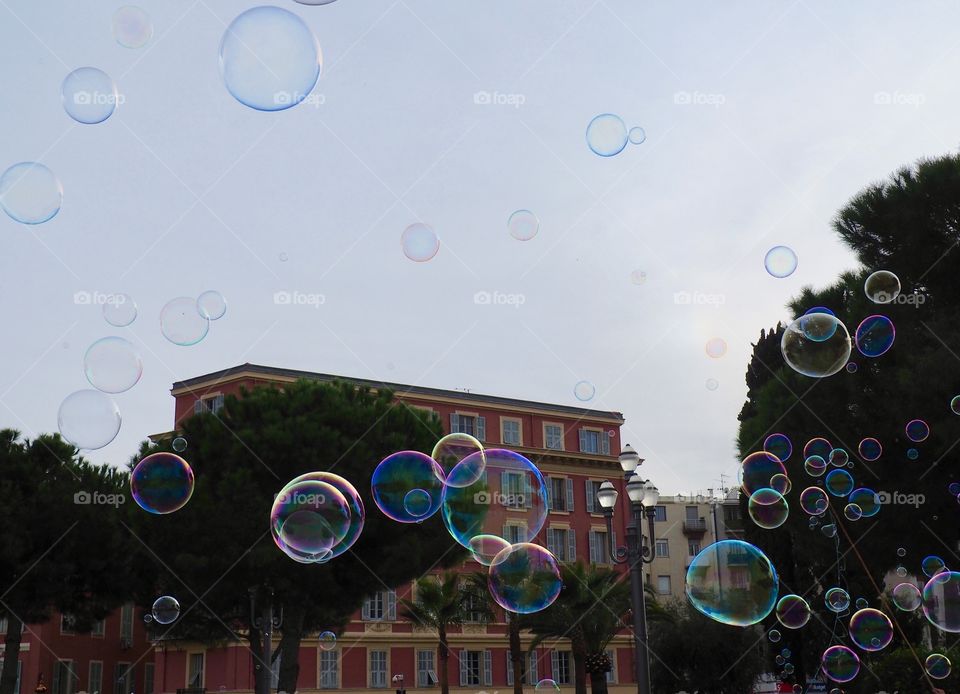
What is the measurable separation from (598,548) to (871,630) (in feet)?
127

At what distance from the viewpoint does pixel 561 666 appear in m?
52.8

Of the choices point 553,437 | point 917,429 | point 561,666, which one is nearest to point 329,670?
point 561,666

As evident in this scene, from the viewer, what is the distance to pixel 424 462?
1803cm

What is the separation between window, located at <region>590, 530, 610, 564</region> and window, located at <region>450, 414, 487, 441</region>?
25.3 ft

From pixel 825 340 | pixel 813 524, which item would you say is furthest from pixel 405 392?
pixel 825 340

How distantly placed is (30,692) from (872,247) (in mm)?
36288

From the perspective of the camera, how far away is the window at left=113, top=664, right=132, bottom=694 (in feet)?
158

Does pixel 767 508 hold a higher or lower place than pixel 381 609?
higher

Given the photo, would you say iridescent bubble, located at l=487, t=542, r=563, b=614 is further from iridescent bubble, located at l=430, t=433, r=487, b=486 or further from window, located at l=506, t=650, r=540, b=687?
window, located at l=506, t=650, r=540, b=687

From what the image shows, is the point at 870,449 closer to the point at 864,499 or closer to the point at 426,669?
the point at 864,499

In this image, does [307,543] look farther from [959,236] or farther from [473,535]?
[959,236]

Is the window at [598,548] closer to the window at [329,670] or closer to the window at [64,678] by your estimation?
the window at [329,670]

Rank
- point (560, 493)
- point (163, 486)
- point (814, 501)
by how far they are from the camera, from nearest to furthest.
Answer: point (163, 486)
point (814, 501)
point (560, 493)

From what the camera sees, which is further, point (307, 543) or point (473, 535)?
point (473, 535)
